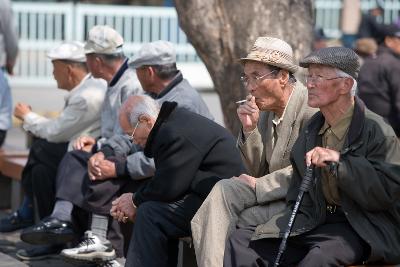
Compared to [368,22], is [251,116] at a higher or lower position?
higher

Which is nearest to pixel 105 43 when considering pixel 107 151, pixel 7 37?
pixel 107 151

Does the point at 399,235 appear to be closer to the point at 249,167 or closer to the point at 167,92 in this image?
the point at 249,167

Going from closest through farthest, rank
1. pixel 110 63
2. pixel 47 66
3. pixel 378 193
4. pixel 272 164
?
pixel 378 193 < pixel 272 164 < pixel 110 63 < pixel 47 66

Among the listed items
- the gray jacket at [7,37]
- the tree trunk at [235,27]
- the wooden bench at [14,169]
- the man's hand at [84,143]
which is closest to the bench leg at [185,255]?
the man's hand at [84,143]

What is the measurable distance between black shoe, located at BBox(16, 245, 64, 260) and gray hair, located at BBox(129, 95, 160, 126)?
1.81m

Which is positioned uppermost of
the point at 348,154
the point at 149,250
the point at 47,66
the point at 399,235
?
the point at 348,154

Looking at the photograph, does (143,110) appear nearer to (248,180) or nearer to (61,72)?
(248,180)

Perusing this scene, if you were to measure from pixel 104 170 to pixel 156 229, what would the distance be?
1.07 meters

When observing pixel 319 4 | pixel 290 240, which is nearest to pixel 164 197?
pixel 290 240

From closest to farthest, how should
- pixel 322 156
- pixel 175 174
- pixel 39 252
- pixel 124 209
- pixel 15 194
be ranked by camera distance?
pixel 322 156 → pixel 175 174 → pixel 124 209 → pixel 39 252 → pixel 15 194

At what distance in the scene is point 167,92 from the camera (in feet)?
24.3

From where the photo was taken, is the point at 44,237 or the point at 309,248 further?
the point at 44,237

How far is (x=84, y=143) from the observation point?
804 centimetres

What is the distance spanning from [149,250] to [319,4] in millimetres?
16044
